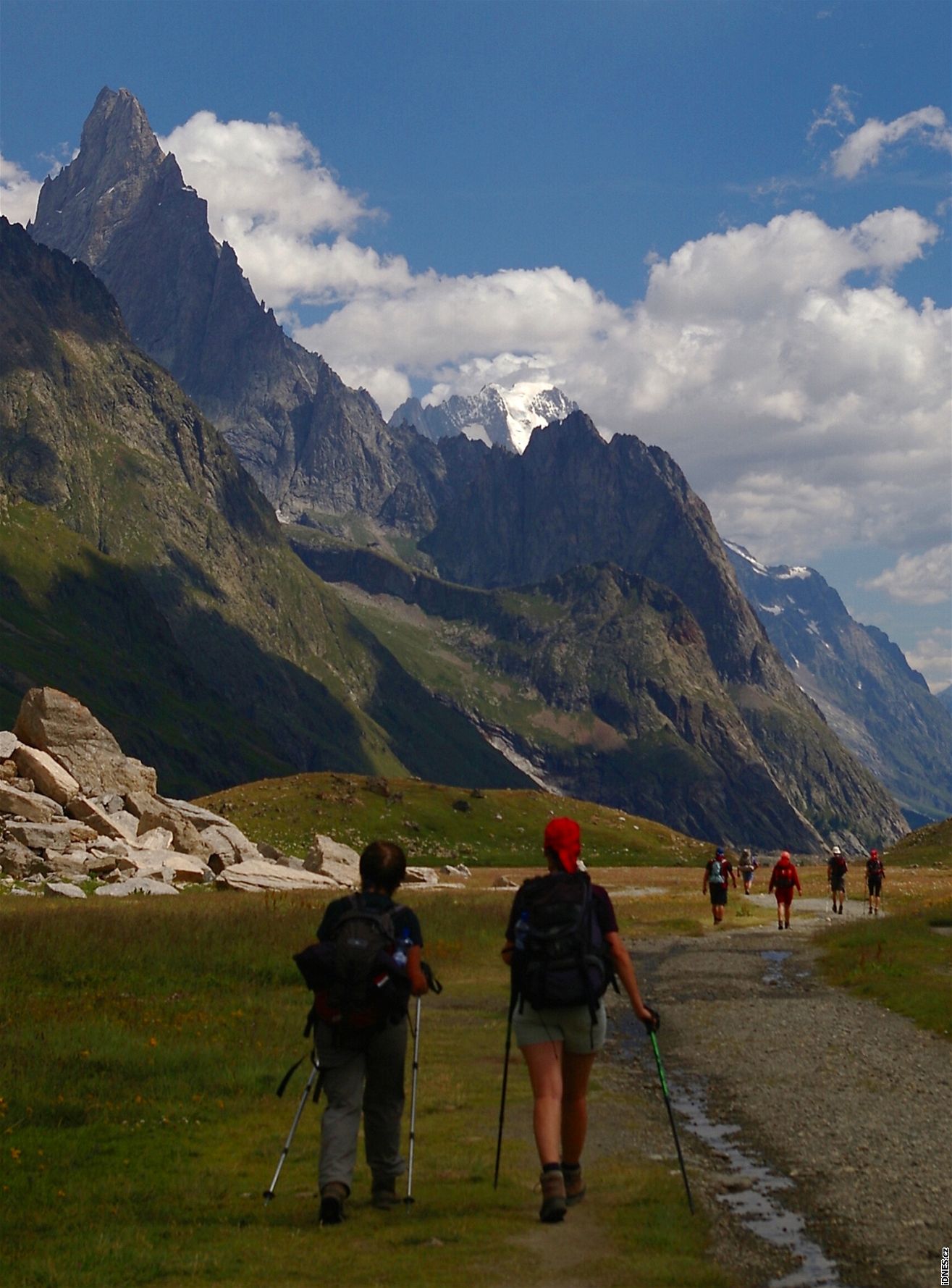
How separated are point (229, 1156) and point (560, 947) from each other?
525cm

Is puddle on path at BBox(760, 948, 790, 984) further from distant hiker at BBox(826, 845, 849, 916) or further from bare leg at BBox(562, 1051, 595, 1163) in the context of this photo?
bare leg at BBox(562, 1051, 595, 1163)

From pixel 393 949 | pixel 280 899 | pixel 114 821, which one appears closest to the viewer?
pixel 393 949

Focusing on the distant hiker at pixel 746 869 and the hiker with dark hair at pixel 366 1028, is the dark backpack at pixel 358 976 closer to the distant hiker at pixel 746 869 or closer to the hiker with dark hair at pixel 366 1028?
the hiker with dark hair at pixel 366 1028

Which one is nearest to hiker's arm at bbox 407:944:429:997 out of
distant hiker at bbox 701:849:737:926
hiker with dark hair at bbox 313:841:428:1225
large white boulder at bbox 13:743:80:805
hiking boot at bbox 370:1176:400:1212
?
hiker with dark hair at bbox 313:841:428:1225

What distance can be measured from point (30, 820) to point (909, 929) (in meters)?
36.2

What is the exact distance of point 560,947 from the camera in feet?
41.1

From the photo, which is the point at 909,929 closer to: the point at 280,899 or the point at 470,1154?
the point at 280,899

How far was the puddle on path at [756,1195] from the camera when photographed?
10344 millimetres

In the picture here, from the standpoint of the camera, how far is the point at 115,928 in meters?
31.4

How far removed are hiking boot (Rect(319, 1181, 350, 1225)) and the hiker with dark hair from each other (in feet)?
0.35

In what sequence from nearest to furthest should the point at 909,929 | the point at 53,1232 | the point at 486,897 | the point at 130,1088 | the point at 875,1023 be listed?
1. the point at 53,1232
2. the point at 130,1088
3. the point at 875,1023
4. the point at 909,929
5. the point at 486,897

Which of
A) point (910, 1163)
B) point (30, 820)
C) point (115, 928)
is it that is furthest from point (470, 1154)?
point (30, 820)

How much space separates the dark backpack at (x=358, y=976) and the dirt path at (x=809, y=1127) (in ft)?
12.2

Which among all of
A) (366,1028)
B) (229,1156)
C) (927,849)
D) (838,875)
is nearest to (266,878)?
(838,875)
